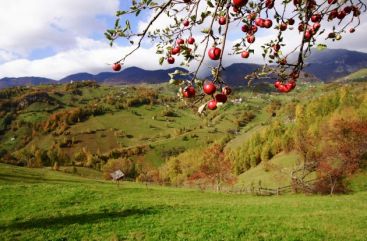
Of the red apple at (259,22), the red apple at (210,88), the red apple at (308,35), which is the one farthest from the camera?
the red apple at (308,35)

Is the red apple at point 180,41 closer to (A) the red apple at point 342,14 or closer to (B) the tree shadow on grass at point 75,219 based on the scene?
(A) the red apple at point 342,14

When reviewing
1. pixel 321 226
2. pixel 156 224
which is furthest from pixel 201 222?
pixel 321 226

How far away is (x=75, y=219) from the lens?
26969 mm

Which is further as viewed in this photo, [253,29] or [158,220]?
[158,220]

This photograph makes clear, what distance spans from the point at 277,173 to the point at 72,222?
97675 mm

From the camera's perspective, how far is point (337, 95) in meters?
157

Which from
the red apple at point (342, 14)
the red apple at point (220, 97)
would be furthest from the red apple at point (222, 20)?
the red apple at point (342, 14)

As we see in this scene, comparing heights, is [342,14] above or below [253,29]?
above

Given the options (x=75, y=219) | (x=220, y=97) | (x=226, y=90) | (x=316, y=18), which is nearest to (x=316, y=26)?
(x=316, y=18)

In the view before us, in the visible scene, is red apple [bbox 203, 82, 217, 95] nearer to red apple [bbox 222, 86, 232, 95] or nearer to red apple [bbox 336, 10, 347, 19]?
red apple [bbox 222, 86, 232, 95]

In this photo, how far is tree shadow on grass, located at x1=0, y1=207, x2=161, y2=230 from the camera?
2527 cm

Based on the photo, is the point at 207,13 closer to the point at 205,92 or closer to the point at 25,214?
the point at 205,92

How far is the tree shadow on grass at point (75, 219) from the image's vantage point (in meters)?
25.3

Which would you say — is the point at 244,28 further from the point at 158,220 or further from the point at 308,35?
the point at 158,220
